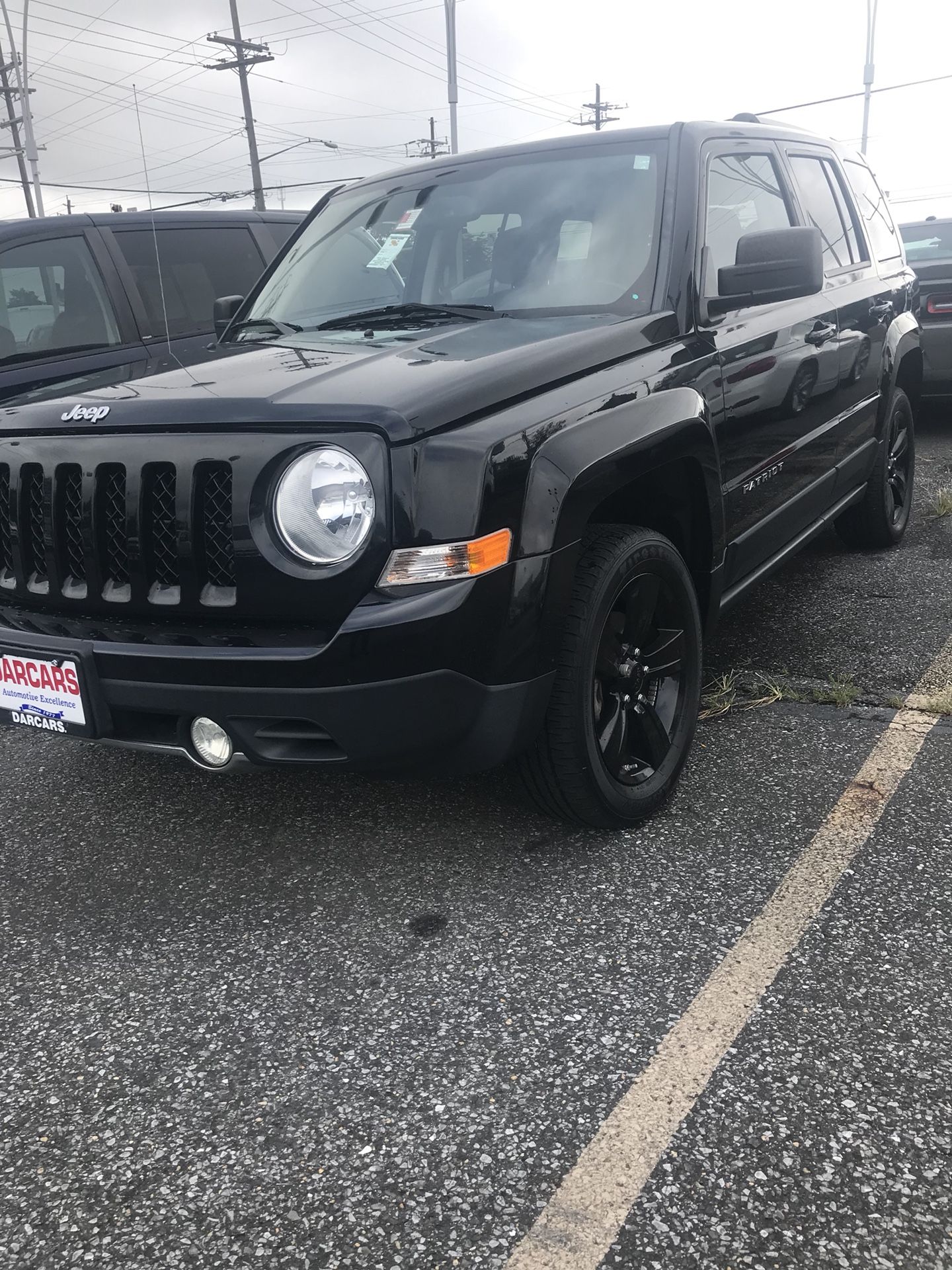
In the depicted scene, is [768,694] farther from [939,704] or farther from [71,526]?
[71,526]

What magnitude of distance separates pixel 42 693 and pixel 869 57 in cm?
3833

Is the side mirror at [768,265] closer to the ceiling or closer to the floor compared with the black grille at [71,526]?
closer to the ceiling

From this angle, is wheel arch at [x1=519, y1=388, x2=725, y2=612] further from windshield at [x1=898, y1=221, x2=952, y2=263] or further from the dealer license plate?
windshield at [x1=898, y1=221, x2=952, y2=263]

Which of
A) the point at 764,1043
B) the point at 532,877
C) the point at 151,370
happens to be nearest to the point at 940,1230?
the point at 764,1043

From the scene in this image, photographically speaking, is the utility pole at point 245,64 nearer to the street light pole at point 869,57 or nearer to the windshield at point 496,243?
the street light pole at point 869,57

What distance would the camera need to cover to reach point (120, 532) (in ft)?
8.16

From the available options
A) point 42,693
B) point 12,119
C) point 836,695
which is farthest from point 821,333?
point 12,119

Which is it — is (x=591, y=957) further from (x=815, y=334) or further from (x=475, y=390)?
(x=815, y=334)

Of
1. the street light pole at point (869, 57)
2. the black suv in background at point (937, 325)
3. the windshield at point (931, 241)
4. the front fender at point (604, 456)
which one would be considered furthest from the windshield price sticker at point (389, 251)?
the street light pole at point (869, 57)

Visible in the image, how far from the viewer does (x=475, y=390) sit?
2377 mm

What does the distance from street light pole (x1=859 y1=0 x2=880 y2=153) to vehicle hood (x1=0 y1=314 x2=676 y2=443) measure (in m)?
35.0

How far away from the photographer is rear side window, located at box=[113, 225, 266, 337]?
5.48 meters

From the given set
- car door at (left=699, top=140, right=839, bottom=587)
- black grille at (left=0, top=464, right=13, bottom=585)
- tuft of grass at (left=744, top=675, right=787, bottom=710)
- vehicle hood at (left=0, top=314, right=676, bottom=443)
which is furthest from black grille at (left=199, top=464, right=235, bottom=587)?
tuft of grass at (left=744, top=675, right=787, bottom=710)

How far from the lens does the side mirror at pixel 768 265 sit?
3.13 metres
